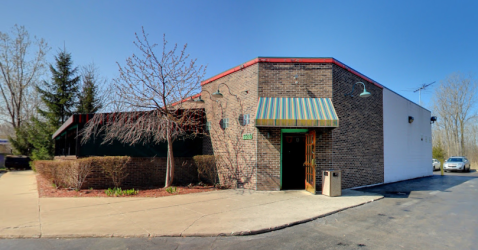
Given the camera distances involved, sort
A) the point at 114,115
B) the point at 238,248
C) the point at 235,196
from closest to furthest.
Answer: the point at 238,248
the point at 235,196
the point at 114,115

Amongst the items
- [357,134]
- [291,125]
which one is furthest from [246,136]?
[357,134]

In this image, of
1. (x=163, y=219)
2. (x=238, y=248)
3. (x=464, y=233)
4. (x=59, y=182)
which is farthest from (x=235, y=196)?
(x=59, y=182)

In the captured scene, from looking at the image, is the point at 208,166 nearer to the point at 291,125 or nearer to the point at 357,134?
the point at 291,125

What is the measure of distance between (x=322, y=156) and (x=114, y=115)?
9132 millimetres

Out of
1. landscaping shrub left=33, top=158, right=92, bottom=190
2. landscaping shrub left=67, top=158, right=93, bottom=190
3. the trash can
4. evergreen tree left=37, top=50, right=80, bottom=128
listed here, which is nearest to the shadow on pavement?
the trash can

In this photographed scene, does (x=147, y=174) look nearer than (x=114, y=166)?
No

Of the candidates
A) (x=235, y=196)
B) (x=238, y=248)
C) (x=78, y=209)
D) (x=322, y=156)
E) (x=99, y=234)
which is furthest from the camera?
(x=322, y=156)

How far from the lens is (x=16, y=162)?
26.7 m

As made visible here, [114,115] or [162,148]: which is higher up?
[114,115]

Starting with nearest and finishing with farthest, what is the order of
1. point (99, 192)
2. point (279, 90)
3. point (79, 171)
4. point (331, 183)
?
point (331, 183) → point (99, 192) → point (79, 171) → point (279, 90)

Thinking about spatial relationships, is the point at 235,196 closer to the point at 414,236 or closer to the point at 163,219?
the point at 163,219

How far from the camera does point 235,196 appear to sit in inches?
397

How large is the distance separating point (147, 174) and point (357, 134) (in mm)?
10025

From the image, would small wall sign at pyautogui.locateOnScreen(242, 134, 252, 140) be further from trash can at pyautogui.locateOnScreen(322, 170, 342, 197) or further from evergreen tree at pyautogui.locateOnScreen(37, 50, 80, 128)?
evergreen tree at pyautogui.locateOnScreen(37, 50, 80, 128)
